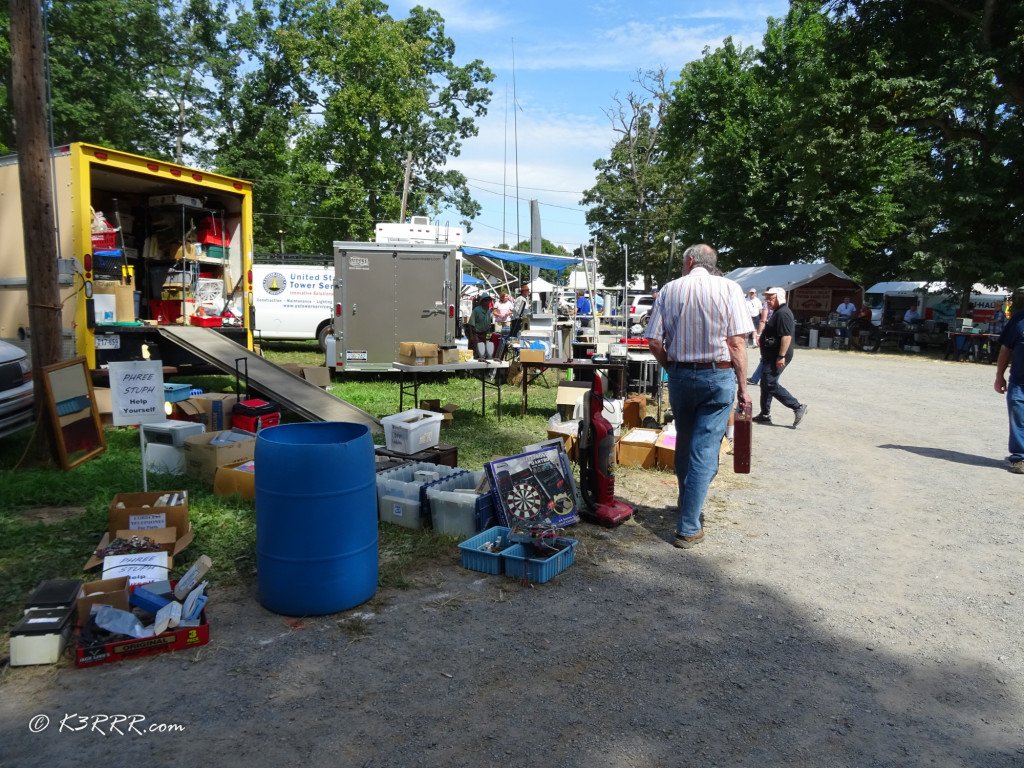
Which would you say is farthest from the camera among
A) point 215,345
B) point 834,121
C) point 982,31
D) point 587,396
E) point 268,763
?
point 834,121

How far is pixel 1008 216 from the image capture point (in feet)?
72.8

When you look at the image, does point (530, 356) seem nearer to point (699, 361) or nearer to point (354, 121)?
point (699, 361)

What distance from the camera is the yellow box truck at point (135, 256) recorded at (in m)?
7.70

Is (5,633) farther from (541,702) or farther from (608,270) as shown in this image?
(608,270)

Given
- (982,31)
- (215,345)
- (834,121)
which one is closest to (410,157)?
(834,121)

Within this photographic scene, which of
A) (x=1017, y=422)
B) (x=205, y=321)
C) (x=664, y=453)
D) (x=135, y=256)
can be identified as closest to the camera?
(x=664, y=453)

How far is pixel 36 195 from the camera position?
241 inches

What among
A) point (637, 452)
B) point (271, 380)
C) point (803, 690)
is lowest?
point (803, 690)

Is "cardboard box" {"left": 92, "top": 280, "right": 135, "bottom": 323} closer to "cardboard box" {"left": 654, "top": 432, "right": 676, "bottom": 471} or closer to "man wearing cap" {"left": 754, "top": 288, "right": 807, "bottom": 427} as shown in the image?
"cardboard box" {"left": 654, "top": 432, "right": 676, "bottom": 471}

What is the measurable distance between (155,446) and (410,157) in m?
27.8

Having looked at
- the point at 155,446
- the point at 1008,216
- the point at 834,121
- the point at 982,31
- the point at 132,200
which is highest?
the point at 982,31

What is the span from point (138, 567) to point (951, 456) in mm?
8213

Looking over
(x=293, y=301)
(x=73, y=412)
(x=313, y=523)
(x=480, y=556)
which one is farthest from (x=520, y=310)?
(x=313, y=523)

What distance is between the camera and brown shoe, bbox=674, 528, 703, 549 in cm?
495
